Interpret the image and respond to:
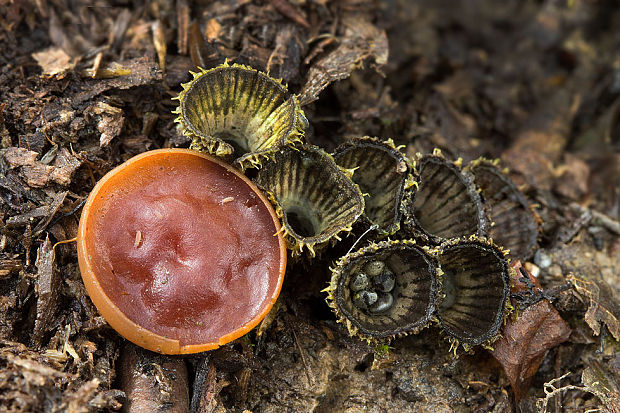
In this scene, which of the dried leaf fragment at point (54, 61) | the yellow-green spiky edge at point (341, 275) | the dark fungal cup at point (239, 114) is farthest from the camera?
the dried leaf fragment at point (54, 61)

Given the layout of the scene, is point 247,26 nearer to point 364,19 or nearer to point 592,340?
point 364,19

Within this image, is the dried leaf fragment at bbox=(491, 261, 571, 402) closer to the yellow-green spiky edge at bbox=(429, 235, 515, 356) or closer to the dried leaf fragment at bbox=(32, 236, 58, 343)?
the yellow-green spiky edge at bbox=(429, 235, 515, 356)

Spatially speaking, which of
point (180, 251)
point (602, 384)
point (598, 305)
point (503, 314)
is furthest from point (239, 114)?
point (602, 384)

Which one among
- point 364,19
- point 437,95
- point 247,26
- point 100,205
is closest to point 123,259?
point 100,205

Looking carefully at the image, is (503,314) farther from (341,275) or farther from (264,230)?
(264,230)

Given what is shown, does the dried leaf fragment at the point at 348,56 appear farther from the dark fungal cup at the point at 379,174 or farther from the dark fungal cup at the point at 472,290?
the dark fungal cup at the point at 472,290

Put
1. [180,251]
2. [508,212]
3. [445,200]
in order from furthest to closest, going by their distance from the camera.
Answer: [508,212] → [445,200] → [180,251]

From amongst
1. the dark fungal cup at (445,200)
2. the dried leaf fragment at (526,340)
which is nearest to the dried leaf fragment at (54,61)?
the dark fungal cup at (445,200)
